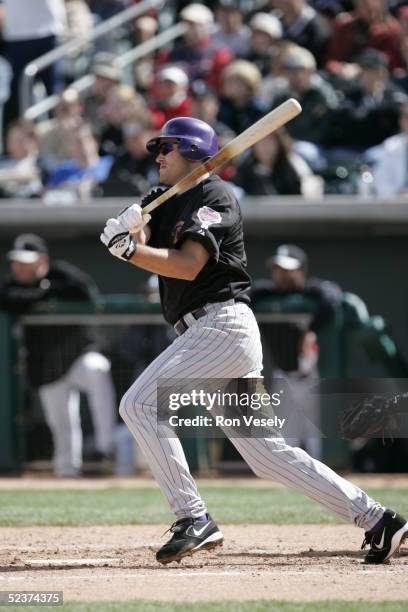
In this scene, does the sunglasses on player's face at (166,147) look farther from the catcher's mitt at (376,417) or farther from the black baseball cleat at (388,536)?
the black baseball cleat at (388,536)

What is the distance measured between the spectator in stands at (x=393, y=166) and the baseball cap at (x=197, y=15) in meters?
2.69

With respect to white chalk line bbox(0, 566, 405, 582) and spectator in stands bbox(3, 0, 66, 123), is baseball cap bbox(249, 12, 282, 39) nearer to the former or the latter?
spectator in stands bbox(3, 0, 66, 123)

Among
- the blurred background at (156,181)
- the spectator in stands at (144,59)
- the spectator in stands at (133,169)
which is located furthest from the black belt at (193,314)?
the spectator in stands at (144,59)

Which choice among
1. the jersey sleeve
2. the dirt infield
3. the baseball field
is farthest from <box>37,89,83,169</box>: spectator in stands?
the jersey sleeve

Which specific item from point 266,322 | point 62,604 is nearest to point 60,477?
point 266,322

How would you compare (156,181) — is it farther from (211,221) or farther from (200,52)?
(211,221)

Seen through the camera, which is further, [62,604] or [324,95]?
[324,95]

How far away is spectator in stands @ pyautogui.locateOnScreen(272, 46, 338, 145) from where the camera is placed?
11.0 meters

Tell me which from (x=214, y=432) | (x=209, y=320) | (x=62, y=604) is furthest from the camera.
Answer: (x=214, y=432)

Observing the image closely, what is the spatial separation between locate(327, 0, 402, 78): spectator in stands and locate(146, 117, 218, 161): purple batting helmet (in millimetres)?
6626

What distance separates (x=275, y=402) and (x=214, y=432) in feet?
11.8

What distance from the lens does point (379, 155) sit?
1073cm

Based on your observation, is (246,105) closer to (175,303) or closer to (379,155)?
(379,155)

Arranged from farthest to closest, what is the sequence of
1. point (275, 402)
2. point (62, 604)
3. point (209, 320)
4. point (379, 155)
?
point (379, 155) < point (275, 402) < point (209, 320) < point (62, 604)
